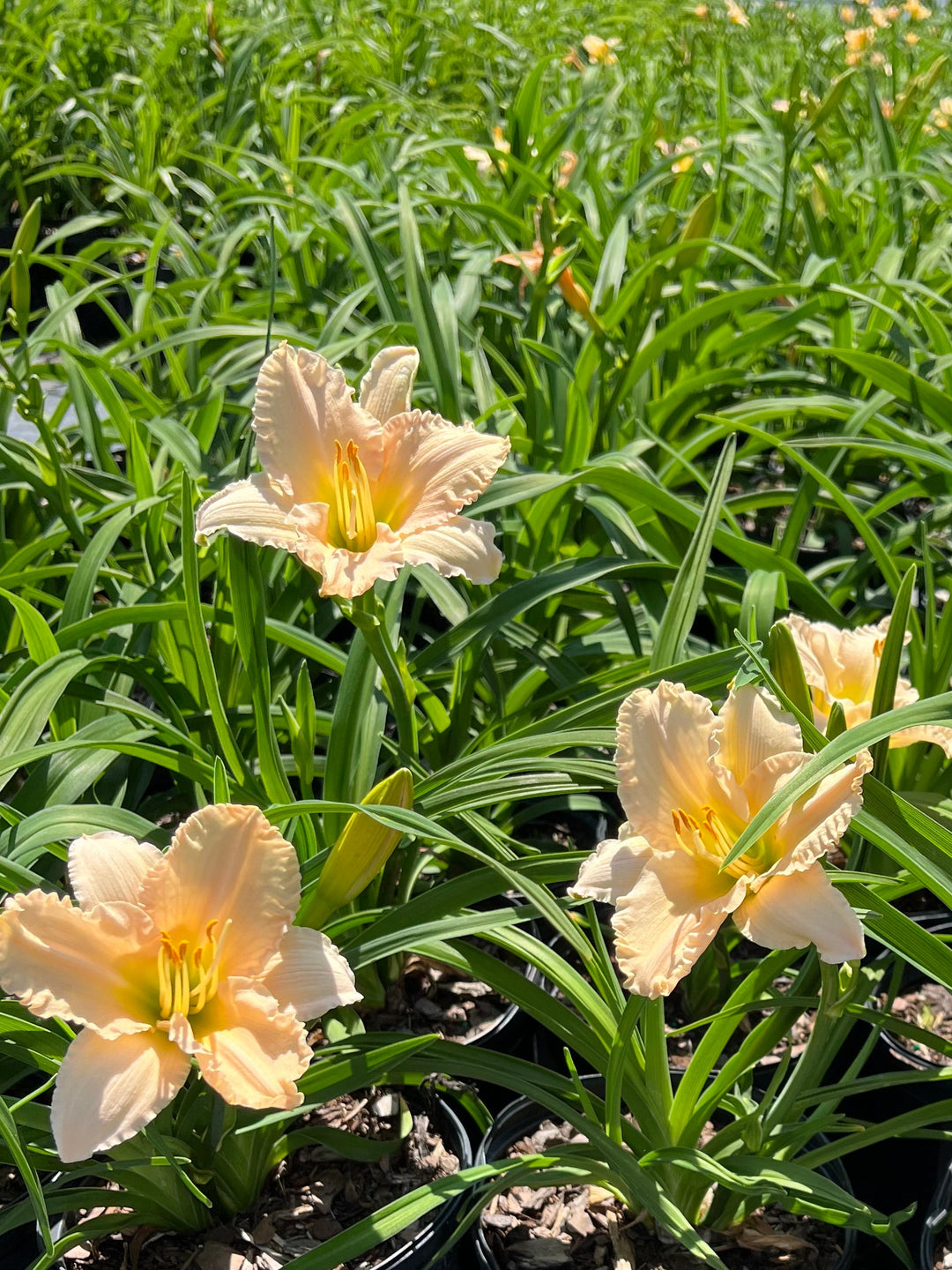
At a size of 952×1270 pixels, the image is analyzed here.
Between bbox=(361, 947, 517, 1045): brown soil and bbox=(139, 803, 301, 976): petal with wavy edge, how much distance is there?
1.68ft

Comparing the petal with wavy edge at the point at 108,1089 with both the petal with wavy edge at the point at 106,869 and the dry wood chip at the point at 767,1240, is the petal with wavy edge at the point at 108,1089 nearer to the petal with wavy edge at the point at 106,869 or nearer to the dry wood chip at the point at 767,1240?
the petal with wavy edge at the point at 106,869

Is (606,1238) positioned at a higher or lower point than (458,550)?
lower

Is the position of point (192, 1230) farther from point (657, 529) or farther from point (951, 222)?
point (951, 222)

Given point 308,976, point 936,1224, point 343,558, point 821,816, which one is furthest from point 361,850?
point 936,1224

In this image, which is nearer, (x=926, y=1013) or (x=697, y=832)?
(x=697, y=832)

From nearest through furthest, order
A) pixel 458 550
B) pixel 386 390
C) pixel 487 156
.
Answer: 1. pixel 458 550
2. pixel 386 390
3. pixel 487 156

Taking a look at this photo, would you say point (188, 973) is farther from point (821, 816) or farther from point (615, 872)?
point (821, 816)

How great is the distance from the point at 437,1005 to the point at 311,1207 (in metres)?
0.30

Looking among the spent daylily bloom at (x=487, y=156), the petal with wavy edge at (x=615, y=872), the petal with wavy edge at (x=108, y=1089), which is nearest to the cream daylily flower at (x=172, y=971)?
the petal with wavy edge at (x=108, y=1089)

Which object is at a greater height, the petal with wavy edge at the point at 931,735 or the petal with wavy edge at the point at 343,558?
the petal with wavy edge at the point at 343,558

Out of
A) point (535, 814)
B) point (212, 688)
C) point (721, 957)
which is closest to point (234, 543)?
point (212, 688)

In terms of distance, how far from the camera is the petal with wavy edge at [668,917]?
0.72m

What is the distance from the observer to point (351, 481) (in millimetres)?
943

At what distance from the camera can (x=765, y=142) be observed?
273cm
